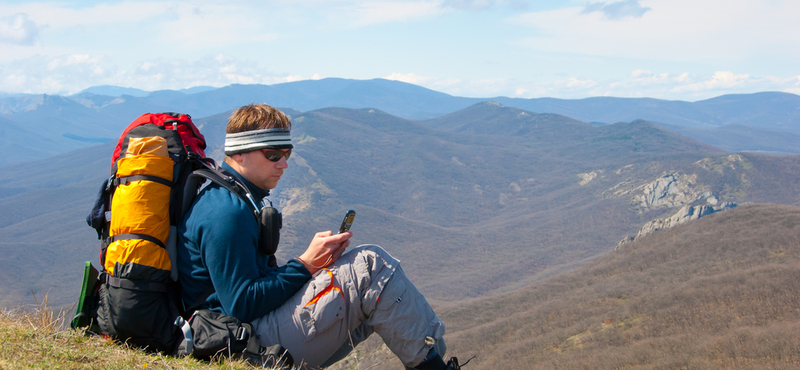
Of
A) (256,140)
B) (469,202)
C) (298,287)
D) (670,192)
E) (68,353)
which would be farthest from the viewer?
(469,202)

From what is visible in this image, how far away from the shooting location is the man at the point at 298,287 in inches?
120

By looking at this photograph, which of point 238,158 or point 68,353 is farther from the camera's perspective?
point 238,158

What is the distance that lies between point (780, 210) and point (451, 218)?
114356mm

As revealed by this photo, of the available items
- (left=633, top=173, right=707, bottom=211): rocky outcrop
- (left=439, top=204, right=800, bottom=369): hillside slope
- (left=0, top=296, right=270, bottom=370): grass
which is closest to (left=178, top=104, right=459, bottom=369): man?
(left=0, top=296, right=270, bottom=370): grass

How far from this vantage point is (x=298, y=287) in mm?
3262

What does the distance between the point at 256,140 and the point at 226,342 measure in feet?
4.74

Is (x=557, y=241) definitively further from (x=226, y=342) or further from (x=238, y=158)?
(x=226, y=342)

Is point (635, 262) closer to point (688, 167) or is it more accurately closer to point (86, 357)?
point (86, 357)

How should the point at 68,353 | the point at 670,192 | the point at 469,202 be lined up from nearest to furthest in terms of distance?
the point at 68,353, the point at 670,192, the point at 469,202

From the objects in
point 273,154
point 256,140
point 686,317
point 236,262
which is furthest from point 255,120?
point 686,317

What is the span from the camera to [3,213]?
164 meters

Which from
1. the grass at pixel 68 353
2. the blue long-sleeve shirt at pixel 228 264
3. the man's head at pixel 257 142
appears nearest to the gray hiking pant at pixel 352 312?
the blue long-sleeve shirt at pixel 228 264

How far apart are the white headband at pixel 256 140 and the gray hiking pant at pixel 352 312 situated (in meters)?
1.03

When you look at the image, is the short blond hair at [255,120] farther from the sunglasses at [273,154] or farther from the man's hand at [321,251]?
the man's hand at [321,251]
